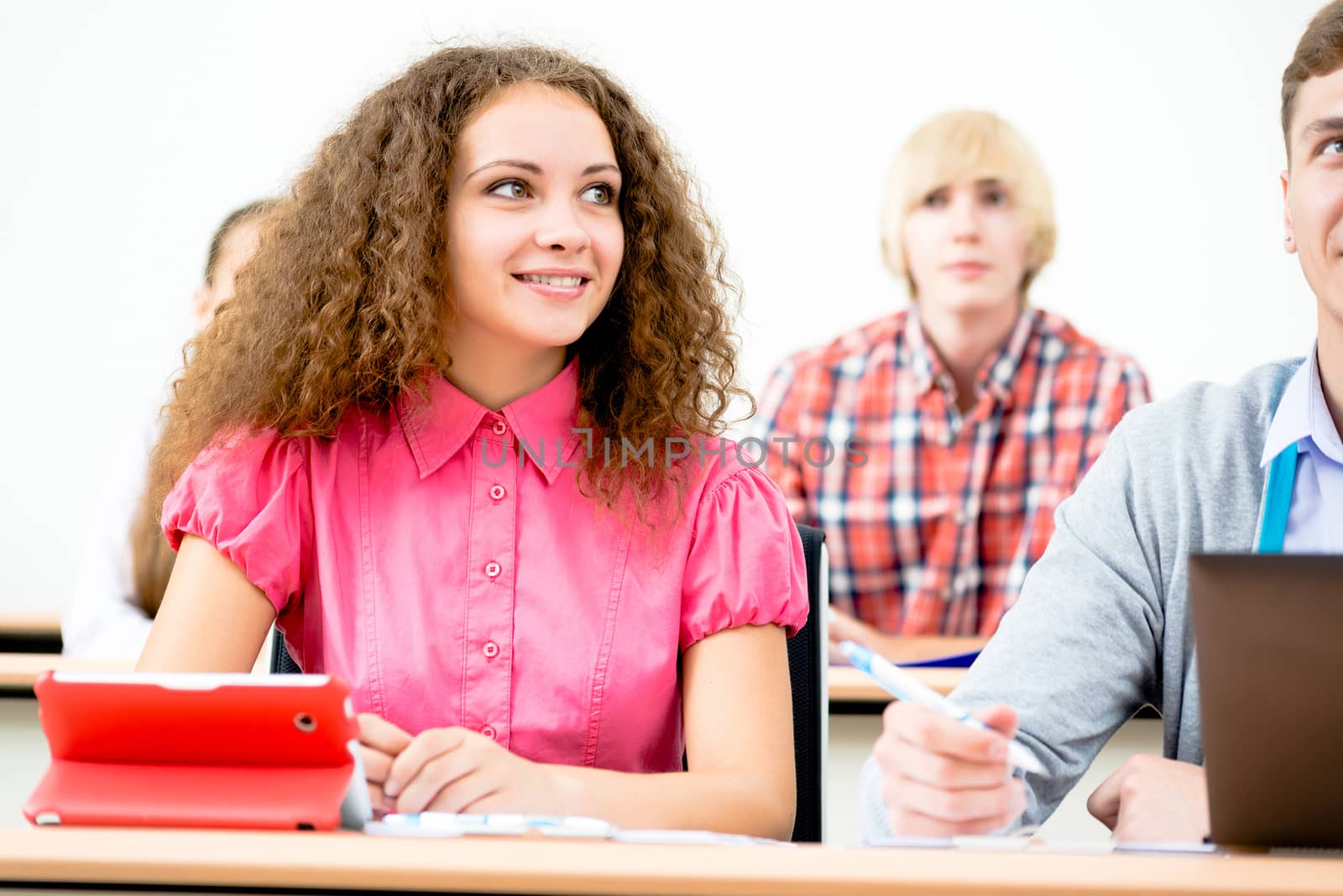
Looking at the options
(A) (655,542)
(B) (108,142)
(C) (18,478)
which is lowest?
(C) (18,478)

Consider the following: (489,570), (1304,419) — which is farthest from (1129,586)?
(489,570)

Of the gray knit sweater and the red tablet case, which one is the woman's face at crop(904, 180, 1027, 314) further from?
the red tablet case

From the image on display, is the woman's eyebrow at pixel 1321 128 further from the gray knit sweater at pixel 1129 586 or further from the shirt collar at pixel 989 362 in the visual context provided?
the shirt collar at pixel 989 362

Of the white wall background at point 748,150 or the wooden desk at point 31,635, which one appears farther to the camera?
the white wall background at point 748,150

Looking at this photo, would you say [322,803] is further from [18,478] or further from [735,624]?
[18,478]

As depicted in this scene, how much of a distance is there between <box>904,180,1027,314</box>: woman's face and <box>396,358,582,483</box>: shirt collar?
1800mm

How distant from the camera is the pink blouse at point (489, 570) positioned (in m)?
1.40

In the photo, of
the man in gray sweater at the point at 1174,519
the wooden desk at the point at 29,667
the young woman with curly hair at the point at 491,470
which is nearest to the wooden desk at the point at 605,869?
the man in gray sweater at the point at 1174,519

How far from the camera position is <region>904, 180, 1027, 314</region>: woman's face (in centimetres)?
310

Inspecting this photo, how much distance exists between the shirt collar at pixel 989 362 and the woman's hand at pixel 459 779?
210 centimetres

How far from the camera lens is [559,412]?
1.52 metres

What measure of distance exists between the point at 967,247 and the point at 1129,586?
1.88 metres

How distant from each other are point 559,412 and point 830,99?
2113 millimetres

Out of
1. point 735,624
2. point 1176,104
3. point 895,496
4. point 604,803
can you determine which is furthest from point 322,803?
point 1176,104
